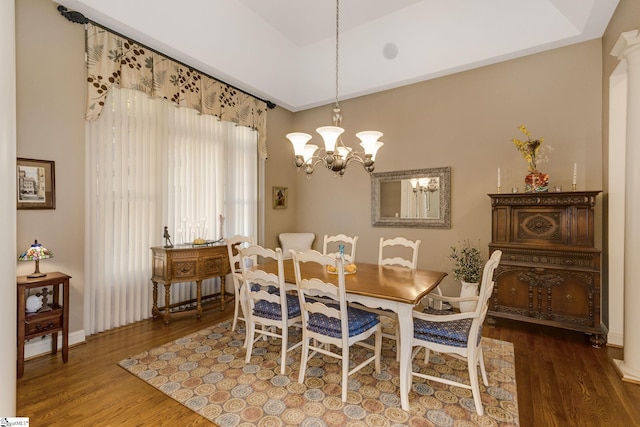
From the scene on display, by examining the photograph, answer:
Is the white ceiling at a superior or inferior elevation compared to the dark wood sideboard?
superior

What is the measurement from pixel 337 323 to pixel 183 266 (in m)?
2.28

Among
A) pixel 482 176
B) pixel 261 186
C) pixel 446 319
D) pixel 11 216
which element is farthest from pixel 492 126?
pixel 11 216

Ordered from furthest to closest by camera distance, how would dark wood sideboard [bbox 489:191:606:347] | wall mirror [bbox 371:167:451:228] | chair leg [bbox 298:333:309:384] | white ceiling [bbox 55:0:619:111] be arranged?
wall mirror [bbox 371:167:451:228]
white ceiling [bbox 55:0:619:111]
dark wood sideboard [bbox 489:191:606:347]
chair leg [bbox 298:333:309:384]

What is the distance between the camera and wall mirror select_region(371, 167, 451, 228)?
170 inches

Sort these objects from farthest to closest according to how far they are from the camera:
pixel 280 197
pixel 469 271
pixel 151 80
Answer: pixel 280 197
pixel 469 271
pixel 151 80

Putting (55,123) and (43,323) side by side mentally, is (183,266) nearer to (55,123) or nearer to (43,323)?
(43,323)

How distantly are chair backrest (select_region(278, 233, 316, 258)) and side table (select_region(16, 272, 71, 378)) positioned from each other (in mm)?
3091

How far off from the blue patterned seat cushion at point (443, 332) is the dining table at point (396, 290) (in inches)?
5.2

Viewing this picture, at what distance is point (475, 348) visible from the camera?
2102 millimetres

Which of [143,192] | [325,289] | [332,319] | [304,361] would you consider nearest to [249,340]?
[304,361]

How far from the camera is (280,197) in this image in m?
5.60

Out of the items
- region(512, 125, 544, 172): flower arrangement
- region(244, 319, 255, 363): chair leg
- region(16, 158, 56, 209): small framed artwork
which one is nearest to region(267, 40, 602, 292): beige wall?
region(512, 125, 544, 172): flower arrangement

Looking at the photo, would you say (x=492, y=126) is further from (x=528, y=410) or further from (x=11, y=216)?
(x=11, y=216)

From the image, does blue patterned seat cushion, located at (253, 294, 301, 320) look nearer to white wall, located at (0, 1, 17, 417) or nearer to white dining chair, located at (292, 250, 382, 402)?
white dining chair, located at (292, 250, 382, 402)
